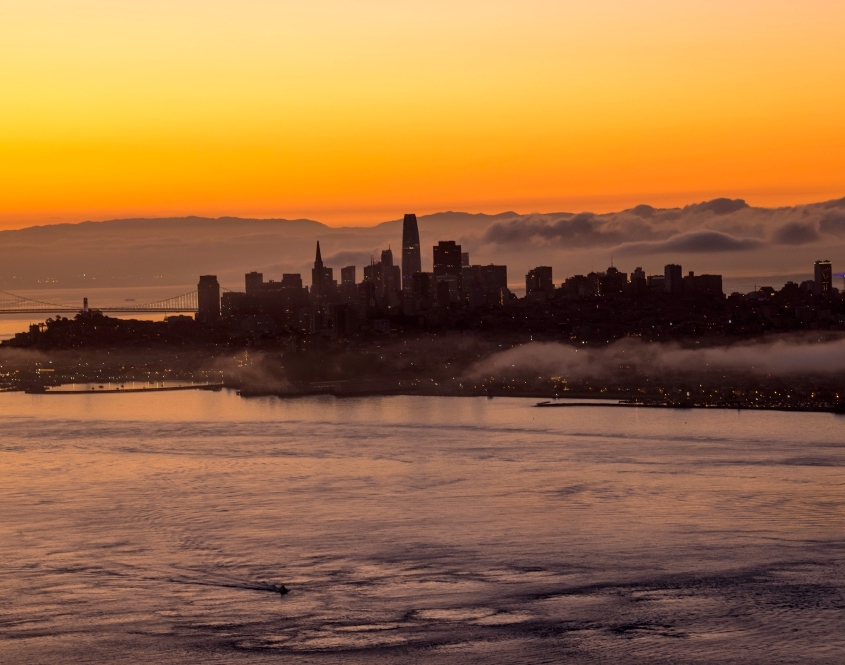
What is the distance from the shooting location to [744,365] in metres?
52.7

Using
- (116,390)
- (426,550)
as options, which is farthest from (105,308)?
(426,550)

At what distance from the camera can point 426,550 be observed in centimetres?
1482

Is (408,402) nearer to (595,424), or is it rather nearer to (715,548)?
(595,424)

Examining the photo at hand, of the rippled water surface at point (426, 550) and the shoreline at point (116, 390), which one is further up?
the shoreline at point (116, 390)

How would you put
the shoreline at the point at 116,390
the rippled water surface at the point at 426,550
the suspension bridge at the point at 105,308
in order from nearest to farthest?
the rippled water surface at the point at 426,550 < the shoreline at the point at 116,390 < the suspension bridge at the point at 105,308

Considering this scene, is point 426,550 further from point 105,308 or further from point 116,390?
point 105,308

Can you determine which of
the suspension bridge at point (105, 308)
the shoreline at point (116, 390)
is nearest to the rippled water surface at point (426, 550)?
the shoreline at point (116, 390)

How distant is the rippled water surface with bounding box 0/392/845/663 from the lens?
1116cm

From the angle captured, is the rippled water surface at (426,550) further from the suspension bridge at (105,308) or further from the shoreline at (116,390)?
the suspension bridge at (105,308)

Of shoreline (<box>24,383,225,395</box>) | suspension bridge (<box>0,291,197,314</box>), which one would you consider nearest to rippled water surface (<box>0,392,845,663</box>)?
shoreline (<box>24,383,225,395</box>)

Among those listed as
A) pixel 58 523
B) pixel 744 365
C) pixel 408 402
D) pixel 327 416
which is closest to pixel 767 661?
pixel 58 523

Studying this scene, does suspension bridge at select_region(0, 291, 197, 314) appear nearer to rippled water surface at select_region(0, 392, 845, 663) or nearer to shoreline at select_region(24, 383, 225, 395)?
shoreline at select_region(24, 383, 225, 395)

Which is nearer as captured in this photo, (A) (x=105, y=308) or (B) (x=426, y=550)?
(B) (x=426, y=550)

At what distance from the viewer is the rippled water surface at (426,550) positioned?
36.6ft
